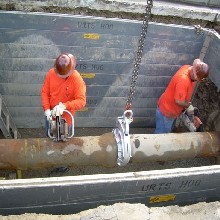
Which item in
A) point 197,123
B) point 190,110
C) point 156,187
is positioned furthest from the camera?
point 190,110

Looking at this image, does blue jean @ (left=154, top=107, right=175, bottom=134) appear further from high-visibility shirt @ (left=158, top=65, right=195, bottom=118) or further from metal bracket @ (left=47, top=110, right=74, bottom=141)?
metal bracket @ (left=47, top=110, right=74, bottom=141)

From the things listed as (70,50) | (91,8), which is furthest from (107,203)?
(91,8)

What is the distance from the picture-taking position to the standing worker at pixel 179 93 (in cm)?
496

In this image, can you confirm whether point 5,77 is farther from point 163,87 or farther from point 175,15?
point 175,15

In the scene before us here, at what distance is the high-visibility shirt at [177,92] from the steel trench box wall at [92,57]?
577 millimetres

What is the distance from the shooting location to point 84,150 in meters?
4.16

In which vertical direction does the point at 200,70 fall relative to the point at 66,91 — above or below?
above

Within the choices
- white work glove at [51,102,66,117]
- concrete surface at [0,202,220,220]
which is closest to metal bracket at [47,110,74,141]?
white work glove at [51,102,66,117]

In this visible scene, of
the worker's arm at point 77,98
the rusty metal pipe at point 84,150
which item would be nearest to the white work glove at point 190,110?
the rusty metal pipe at point 84,150

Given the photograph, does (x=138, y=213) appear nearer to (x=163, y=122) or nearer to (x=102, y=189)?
(x=102, y=189)

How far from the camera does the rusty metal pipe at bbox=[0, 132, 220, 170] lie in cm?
406

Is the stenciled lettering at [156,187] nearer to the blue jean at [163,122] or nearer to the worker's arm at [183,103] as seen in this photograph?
the worker's arm at [183,103]

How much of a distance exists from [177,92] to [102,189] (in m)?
2.34

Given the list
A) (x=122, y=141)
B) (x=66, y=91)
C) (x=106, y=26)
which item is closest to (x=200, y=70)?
(x=106, y=26)
